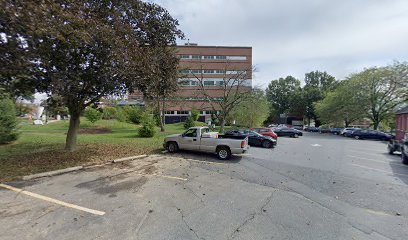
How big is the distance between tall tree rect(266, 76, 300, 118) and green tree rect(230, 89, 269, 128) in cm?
4817

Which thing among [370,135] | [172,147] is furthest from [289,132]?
[172,147]

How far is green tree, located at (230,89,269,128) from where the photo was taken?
35.1m

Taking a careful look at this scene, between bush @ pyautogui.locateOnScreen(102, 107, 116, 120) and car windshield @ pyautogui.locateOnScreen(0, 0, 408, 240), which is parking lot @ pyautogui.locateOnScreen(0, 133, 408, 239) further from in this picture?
bush @ pyautogui.locateOnScreen(102, 107, 116, 120)

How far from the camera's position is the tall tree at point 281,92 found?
282ft

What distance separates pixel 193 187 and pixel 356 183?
221 inches

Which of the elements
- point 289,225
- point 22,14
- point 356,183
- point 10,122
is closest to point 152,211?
point 289,225

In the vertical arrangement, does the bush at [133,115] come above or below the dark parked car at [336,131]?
above

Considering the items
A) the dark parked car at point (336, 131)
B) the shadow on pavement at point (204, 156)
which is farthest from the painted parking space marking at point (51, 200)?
the dark parked car at point (336, 131)

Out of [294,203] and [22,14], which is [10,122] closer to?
[22,14]

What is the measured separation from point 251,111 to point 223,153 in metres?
27.8

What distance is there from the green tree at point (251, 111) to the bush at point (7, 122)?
27.3 metres

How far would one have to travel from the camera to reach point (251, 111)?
124ft

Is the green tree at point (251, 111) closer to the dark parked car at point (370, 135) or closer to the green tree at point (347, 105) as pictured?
the green tree at point (347, 105)

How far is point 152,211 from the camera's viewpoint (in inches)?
191
